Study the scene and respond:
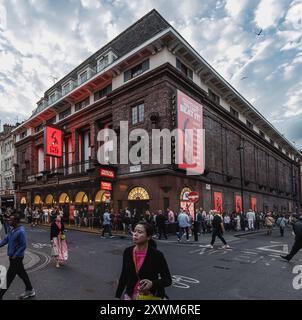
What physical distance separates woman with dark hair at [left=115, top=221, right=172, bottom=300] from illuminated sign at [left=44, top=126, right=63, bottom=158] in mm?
27792

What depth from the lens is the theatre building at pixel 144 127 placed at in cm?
2117

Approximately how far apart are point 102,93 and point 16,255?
23.4 metres

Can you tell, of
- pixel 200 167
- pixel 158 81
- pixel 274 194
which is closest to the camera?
pixel 158 81

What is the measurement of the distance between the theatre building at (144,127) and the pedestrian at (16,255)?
41.4ft

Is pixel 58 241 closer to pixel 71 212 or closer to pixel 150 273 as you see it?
pixel 150 273

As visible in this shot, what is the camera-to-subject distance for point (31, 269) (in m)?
8.40

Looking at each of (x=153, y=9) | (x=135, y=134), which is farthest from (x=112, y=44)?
(x=135, y=134)

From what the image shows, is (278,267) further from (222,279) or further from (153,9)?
(153,9)

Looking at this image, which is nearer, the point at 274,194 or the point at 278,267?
the point at 278,267

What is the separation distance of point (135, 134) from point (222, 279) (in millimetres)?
16621

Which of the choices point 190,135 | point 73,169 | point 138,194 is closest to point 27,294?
point 138,194

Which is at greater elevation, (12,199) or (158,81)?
(158,81)
